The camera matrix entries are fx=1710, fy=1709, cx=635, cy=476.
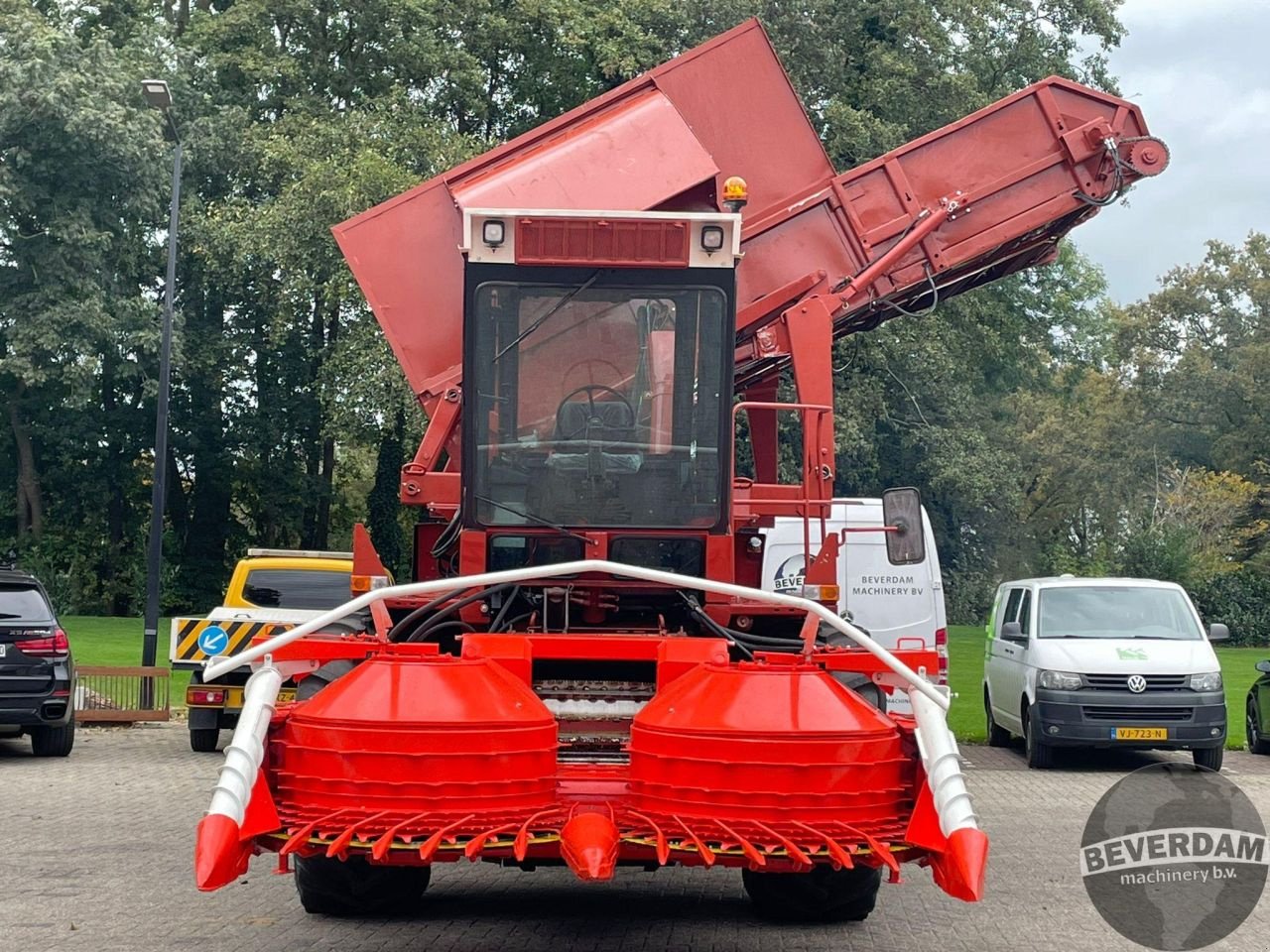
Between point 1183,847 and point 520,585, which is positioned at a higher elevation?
point 520,585

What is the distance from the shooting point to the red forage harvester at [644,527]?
628 centimetres

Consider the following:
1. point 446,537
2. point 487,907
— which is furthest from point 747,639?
point 487,907

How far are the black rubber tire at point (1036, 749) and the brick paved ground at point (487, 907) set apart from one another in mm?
3636

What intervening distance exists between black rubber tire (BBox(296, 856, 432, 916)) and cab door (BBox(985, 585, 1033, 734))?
9.93m

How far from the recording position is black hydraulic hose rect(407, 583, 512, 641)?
805 cm

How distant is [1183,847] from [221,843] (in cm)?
A: 675

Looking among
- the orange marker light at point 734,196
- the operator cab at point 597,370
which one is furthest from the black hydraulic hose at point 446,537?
the orange marker light at point 734,196

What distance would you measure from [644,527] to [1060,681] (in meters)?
9.24

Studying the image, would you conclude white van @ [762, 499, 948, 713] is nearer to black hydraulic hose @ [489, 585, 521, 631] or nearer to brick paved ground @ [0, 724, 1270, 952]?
brick paved ground @ [0, 724, 1270, 952]

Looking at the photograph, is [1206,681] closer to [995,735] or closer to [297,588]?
[995,735]

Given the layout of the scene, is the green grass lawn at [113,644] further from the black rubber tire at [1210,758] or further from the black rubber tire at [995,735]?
the black rubber tire at [1210,758]

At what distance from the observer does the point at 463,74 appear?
121 feet

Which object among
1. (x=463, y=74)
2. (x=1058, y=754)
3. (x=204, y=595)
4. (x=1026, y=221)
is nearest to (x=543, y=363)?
(x=1026, y=221)

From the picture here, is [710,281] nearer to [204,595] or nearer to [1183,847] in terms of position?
[1183,847]
